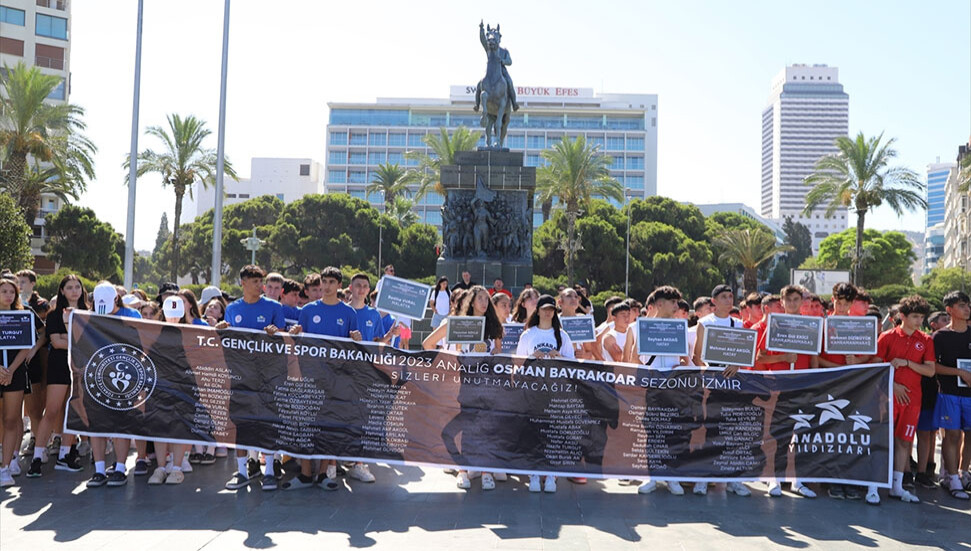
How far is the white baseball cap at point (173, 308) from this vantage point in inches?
314

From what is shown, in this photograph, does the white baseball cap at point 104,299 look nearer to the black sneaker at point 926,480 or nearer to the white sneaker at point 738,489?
the white sneaker at point 738,489

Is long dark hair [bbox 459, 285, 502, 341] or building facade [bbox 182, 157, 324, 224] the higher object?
building facade [bbox 182, 157, 324, 224]

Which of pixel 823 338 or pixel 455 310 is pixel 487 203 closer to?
pixel 455 310

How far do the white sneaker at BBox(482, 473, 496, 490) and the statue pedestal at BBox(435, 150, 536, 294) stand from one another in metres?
12.9

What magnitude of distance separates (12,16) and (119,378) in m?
59.7

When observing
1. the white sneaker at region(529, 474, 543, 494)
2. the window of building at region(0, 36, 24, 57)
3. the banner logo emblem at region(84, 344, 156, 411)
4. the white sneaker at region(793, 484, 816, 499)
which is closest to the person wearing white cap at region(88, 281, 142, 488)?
the banner logo emblem at region(84, 344, 156, 411)

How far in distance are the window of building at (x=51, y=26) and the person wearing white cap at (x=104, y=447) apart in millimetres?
59160

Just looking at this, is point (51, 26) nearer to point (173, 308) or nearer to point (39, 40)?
point (39, 40)

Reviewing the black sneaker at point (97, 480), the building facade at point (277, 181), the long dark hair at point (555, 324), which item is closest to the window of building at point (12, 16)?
the black sneaker at point (97, 480)

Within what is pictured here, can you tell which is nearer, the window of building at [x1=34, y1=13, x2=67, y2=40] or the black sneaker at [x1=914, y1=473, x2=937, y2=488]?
the black sneaker at [x1=914, y1=473, x2=937, y2=488]

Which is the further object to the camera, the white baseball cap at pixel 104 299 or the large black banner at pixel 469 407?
the white baseball cap at pixel 104 299

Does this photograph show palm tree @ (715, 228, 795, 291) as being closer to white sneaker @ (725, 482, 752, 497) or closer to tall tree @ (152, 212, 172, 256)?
white sneaker @ (725, 482, 752, 497)

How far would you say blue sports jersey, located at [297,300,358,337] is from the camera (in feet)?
24.9

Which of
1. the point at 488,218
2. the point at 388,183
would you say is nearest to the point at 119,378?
the point at 488,218
